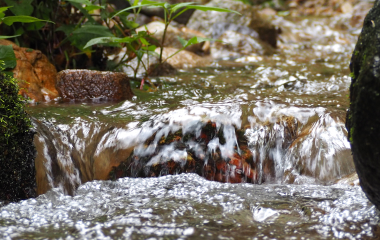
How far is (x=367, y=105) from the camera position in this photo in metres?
1.26

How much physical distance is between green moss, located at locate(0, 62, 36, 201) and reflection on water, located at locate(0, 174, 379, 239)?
0.29 ft

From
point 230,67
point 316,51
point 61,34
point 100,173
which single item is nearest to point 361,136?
point 100,173

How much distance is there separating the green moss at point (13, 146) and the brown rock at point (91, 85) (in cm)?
147

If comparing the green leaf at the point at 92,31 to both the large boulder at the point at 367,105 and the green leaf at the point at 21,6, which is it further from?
the large boulder at the point at 367,105

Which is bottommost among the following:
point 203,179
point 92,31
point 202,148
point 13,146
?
point 203,179

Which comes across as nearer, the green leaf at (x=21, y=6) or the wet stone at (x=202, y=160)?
the wet stone at (x=202, y=160)

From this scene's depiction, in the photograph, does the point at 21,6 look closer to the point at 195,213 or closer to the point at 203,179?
the point at 203,179

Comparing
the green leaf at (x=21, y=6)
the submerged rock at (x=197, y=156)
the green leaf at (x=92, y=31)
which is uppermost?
the green leaf at (x=21, y=6)

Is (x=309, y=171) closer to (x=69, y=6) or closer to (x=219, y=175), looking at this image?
(x=219, y=175)

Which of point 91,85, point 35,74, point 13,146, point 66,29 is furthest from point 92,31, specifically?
point 13,146

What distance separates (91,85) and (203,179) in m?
1.65

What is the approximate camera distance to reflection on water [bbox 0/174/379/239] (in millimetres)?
1495

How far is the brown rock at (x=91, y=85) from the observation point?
3.40 metres

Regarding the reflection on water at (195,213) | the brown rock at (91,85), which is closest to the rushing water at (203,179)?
the reflection on water at (195,213)
